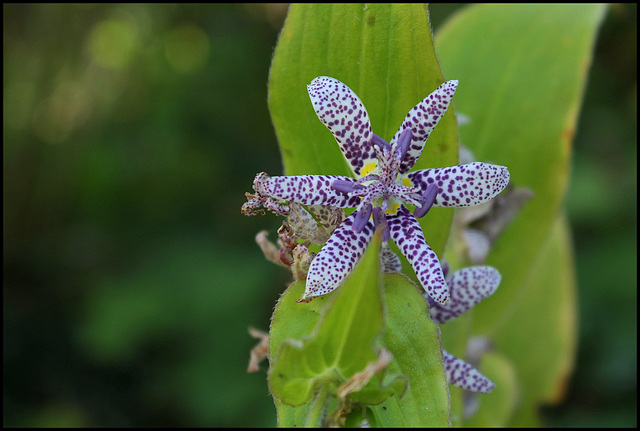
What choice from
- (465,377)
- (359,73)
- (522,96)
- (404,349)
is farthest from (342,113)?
(522,96)

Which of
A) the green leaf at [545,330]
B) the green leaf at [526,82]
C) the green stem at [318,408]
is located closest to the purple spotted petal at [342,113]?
the green stem at [318,408]

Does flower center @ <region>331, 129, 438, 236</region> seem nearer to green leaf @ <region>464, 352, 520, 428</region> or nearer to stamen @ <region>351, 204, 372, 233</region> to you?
stamen @ <region>351, 204, 372, 233</region>

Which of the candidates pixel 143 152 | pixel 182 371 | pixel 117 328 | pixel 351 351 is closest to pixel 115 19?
pixel 143 152

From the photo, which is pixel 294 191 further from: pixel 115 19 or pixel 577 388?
pixel 115 19

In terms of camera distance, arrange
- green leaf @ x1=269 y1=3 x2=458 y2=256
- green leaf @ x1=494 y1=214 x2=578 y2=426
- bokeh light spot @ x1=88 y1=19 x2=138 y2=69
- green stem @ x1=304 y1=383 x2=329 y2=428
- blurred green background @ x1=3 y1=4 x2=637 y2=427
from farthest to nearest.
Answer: bokeh light spot @ x1=88 y1=19 x2=138 y2=69 → blurred green background @ x1=3 y1=4 x2=637 y2=427 → green leaf @ x1=494 y1=214 x2=578 y2=426 → green leaf @ x1=269 y1=3 x2=458 y2=256 → green stem @ x1=304 y1=383 x2=329 y2=428

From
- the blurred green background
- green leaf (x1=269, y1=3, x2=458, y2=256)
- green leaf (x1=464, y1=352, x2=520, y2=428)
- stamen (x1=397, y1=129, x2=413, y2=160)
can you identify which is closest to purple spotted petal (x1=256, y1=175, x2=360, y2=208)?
stamen (x1=397, y1=129, x2=413, y2=160)
